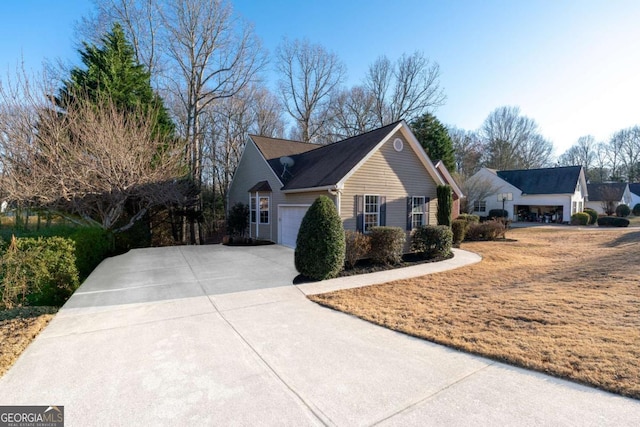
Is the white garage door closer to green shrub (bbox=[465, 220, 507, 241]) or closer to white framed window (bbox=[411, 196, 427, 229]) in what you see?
white framed window (bbox=[411, 196, 427, 229])

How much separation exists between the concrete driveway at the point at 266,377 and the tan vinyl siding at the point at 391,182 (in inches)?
241

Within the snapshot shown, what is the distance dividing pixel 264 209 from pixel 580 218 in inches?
1182

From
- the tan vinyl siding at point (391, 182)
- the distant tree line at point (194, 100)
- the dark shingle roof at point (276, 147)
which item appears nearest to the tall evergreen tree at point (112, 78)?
the distant tree line at point (194, 100)

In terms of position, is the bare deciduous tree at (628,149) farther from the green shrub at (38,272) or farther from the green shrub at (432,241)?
the green shrub at (38,272)

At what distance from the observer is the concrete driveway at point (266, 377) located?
2625 mm

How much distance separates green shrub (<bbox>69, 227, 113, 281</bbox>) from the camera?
7836mm

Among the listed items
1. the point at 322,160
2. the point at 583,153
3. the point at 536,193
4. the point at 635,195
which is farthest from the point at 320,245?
the point at 583,153

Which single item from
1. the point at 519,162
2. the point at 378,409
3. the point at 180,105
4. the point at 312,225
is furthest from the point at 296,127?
the point at 519,162

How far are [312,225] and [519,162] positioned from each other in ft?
150

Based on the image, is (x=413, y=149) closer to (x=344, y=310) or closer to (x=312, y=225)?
(x=312, y=225)

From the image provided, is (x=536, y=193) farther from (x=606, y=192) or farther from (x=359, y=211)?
(x=359, y=211)

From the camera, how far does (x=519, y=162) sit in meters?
41.8

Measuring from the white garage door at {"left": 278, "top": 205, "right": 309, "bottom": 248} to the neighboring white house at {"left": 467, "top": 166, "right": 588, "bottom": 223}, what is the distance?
19.7m

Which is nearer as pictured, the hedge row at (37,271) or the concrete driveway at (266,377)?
the concrete driveway at (266,377)
